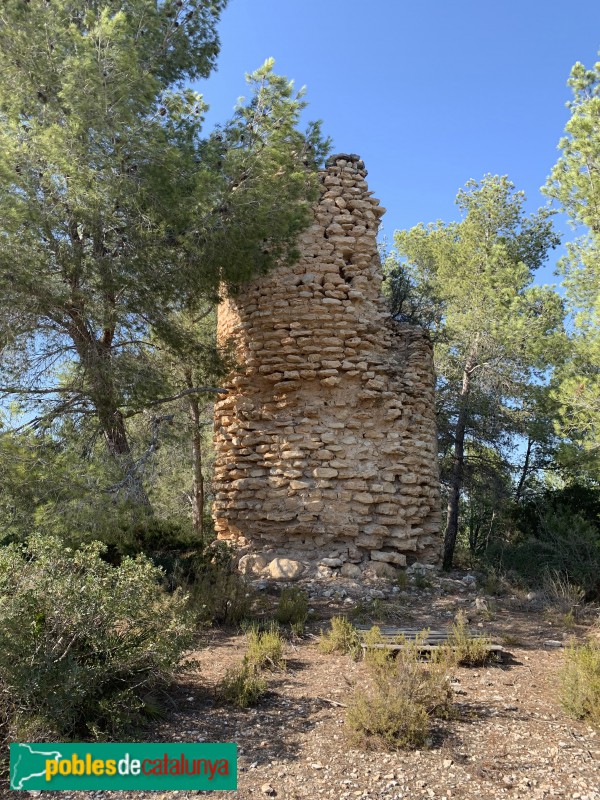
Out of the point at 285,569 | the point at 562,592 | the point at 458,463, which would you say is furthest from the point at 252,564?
the point at 458,463

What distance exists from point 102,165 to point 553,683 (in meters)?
6.40

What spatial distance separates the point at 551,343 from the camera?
33.5 feet

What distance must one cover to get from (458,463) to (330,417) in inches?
179

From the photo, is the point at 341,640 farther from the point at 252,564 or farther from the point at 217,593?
the point at 252,564

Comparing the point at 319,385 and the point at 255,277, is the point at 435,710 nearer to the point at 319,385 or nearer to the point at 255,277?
the point at 319,385

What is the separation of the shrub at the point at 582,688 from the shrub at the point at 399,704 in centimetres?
77

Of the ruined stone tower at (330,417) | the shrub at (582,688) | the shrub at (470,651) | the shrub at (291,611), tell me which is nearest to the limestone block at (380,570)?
the ruined stone tower at (330,417)

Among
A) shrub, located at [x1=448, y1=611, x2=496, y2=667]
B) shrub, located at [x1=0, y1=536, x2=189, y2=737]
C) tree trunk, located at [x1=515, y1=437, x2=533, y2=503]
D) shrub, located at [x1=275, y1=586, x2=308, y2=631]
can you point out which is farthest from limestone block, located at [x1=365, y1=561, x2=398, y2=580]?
tree trunk, located at [x1=515, y1=437, x2=533, y2=503]

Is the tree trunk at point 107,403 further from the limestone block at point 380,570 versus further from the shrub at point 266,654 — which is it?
the limestone block at point 380,570

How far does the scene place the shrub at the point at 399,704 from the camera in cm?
357

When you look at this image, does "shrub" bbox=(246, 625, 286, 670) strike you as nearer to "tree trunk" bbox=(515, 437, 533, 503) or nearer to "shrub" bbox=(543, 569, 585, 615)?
"shrub" bbox=(543, 569, 585, 615)

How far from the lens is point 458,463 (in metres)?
12.0

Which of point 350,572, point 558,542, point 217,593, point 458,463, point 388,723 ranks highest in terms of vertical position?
point 458,463

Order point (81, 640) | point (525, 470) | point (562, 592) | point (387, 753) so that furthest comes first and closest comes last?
1. point (525, 470)
2. point (562, 592)
3. point (81, 640)
4. point (387, 753)
